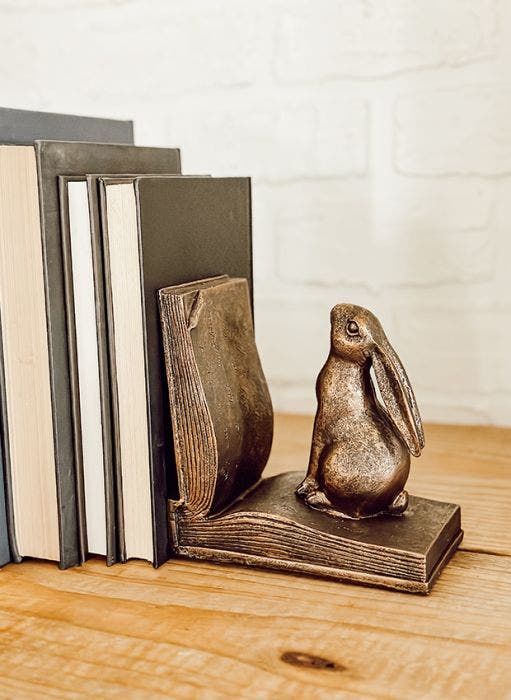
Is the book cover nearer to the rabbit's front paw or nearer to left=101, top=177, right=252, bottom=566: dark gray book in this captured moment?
left=101, top=177, right=252, bottom=566: dark gray book

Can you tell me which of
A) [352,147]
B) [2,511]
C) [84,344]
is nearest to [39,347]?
[84,344]

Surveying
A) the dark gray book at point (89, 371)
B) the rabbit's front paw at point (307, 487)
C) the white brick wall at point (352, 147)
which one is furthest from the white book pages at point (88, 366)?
the white brick wall at point (352, 147)

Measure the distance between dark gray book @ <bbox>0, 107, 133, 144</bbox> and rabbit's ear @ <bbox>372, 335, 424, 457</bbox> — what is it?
340 mm

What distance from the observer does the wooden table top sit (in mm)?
526

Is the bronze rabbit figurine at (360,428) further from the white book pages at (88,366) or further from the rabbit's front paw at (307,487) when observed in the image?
the white book pages at (88,366)

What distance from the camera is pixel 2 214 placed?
66cm

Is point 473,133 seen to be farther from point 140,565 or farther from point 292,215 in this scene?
point 140,565

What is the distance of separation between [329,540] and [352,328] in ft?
→ 0.54

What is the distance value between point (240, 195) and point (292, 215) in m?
0.36

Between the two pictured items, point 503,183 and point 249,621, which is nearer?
point 249,621

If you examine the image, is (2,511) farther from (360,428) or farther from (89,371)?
(360,428)

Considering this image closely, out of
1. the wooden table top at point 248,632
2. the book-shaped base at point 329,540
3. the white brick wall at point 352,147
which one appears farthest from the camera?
the white brick wall at point 352,147

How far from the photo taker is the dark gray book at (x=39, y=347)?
2.14 ft

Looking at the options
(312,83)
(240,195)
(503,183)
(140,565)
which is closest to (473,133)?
(503,183)
